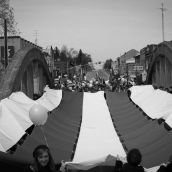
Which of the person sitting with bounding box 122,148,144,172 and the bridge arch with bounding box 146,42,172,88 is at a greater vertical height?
the bridge arch with bounding box 146,42,172,88

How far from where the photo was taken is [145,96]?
64.0 feet

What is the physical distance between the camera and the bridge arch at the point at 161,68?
2202 cm

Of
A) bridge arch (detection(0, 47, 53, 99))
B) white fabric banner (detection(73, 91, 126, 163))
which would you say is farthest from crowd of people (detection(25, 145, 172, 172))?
bridge arch (detection(0, 47, 53, 99))

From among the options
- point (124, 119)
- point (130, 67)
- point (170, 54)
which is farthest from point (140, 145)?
point (130, 67)

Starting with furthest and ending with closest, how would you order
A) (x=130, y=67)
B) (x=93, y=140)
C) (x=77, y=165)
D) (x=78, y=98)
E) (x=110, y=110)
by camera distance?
(x=130, y=67)
(x=78, y=98)
(x=110, y=110)
(x=93, y=140)
(x=77, y=165)

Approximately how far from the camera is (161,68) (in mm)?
26562

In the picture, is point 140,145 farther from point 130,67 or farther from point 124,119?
point 130,67

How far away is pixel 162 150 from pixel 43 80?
20.3m

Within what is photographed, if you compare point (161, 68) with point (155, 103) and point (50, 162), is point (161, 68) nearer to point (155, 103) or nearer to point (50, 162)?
point (155, 103)

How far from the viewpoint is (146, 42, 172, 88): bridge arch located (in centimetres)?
2202

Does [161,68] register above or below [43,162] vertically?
above

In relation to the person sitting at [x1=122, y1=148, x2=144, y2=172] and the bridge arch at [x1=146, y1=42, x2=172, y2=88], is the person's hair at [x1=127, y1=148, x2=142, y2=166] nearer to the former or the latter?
the person sitting at [x1=122, y1=148, x2=144, y2=172]

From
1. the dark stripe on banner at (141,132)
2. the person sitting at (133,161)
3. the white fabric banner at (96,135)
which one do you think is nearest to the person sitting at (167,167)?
the person sitting at (133,161)

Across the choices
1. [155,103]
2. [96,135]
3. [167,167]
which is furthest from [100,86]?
[167,167]
